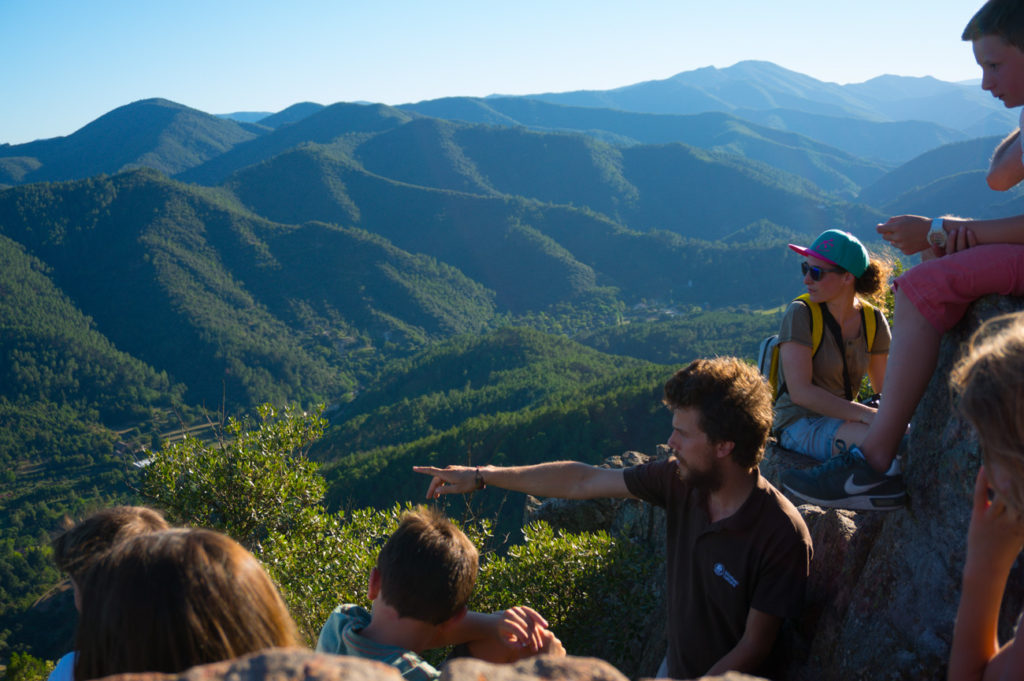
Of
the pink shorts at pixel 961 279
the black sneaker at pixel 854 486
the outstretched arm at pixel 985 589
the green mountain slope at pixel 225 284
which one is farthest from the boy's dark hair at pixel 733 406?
the green mountain slope at pixel 225 284

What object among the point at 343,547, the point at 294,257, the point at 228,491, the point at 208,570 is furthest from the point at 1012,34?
the point at 294,257

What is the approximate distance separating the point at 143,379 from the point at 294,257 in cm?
5467

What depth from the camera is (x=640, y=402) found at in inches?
2287

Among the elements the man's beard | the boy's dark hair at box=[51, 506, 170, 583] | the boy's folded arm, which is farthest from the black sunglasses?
the boy's dark hair at box=[51, 506, 170, 583]

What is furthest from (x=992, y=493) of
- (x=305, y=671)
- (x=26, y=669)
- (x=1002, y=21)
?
(x=26, y=669)

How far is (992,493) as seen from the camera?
7.16ft

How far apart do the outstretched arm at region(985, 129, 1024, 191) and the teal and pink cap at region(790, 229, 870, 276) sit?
2.93ft

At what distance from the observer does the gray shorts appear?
4902mm

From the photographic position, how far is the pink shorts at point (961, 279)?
128 inches

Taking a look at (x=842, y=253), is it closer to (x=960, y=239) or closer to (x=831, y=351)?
(x=831, y=351)

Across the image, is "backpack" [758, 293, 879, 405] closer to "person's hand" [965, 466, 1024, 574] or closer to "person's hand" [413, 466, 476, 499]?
"person's hand" [413, 466, 476, 499]

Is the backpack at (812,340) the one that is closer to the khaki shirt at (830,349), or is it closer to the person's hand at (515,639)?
the khaki shirt at (830,349)

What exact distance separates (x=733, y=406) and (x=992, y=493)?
1284 mm

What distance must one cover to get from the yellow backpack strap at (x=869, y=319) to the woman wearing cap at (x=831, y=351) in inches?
0.9
